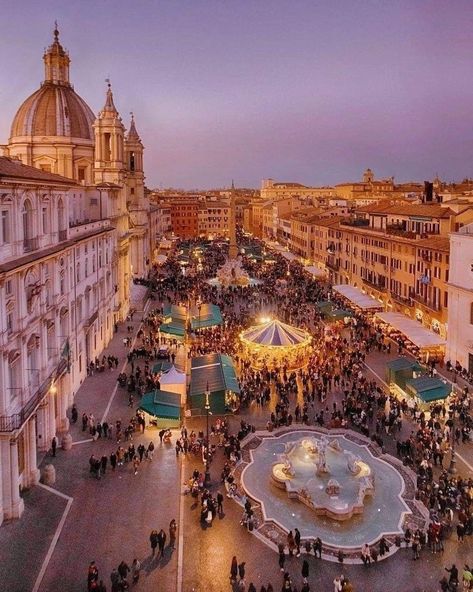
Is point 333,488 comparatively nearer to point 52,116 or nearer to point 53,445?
point 53,445

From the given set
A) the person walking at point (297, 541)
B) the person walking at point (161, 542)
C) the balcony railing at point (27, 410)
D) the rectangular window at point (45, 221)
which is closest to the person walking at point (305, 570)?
the person walking at point (297, 541)

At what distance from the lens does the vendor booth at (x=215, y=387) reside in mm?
27984

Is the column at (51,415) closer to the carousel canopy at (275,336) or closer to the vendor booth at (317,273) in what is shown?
the carousel canopy at (275,336)

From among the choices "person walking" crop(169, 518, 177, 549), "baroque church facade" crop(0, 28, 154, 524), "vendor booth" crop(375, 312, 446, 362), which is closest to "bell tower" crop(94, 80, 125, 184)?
"baroque church facade" crop(0, 28, 154, 524)

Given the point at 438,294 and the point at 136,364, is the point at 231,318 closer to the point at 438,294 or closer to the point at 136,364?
the point at 136,364

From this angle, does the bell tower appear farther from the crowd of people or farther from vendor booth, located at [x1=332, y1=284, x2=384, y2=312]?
vendor booth, located at [x1=332, y1=284, x2=384, y2=312]

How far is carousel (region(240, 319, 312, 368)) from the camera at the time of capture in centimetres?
3712

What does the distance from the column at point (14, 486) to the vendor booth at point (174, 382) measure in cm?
1157

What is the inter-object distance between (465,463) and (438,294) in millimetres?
20863

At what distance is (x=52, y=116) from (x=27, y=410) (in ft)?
135

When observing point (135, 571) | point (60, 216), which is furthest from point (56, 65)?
point (135, 571)

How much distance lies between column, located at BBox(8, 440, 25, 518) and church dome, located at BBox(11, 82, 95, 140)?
41666mm

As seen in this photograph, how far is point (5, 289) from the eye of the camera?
19.0 m

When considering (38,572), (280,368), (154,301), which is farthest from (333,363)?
(154,301)
